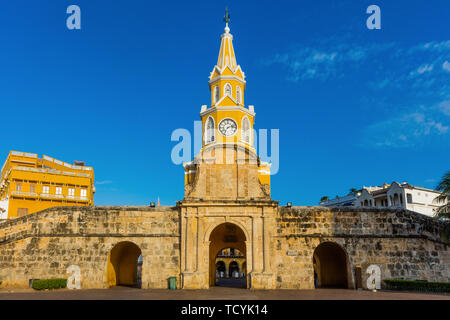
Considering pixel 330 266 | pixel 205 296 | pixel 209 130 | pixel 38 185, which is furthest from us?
pixel 38 185

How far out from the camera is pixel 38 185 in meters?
51.8

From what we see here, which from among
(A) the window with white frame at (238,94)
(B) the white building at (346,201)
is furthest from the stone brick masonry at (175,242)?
(B) the white building at (346,201)

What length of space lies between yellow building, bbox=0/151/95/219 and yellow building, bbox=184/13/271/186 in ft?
64.5

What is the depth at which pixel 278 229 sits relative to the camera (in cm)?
2734

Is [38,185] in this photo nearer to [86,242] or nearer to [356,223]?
[86,242]

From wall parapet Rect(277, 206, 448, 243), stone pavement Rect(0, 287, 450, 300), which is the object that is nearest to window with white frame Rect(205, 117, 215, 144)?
wall parapet Rect(277, 206, 448, 243)

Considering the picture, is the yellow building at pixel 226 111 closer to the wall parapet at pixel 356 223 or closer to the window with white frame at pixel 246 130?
the window with white frame at pixel 246 130

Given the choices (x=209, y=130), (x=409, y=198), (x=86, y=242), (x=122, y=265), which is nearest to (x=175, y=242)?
(x=86, y=242)

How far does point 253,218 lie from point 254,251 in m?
2.18

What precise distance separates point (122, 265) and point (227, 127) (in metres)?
16.9

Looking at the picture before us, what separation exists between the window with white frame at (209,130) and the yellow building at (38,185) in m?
23.0

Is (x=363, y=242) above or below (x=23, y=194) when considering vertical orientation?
below

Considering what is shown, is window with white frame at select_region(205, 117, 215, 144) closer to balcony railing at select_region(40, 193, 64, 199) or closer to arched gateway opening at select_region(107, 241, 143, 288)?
arched gateway opening at select_region(107, 241, 143, 288)
